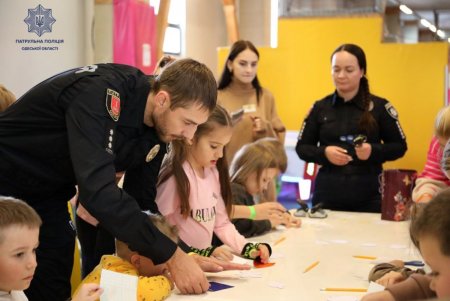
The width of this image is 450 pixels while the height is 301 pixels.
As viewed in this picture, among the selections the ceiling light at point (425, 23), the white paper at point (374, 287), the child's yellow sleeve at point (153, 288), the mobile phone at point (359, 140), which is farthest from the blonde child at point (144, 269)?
the ceiling light at point (425, 23)

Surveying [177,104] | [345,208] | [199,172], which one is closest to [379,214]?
[345,208]

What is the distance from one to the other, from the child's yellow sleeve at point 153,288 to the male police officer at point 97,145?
0.04 m

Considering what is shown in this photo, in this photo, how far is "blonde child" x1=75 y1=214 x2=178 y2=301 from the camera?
6.25 feet

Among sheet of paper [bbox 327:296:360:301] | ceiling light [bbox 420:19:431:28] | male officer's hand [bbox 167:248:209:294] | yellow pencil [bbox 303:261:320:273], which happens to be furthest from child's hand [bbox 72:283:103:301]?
ceiling light [bbox 420:19:431:28]

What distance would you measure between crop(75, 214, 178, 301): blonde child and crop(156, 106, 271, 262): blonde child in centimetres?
44

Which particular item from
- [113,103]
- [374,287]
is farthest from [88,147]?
[374,287]

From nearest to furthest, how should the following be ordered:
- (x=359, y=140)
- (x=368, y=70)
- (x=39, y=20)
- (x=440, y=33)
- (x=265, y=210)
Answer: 1. (x=265, y=210)
2. (x=359, y=140)
3. (x=39, y=20)
4. (x=368, y=70)
5. (x=440, y=33)

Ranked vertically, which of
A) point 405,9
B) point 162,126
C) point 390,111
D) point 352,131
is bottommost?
point 352,131

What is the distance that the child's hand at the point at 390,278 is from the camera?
2.10 m

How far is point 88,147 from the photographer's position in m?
1.88

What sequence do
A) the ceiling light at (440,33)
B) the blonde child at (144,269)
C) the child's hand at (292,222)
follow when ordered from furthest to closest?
the ceiling light at (440,33), the child's hand at (292,222), the blonde child at (144,269)

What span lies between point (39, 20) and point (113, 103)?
243 centimetres

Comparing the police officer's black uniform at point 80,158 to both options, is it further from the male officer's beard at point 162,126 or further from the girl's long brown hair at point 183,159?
the girl's long brown hair at point 183,159

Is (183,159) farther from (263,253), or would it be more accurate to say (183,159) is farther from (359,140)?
(359,140)
